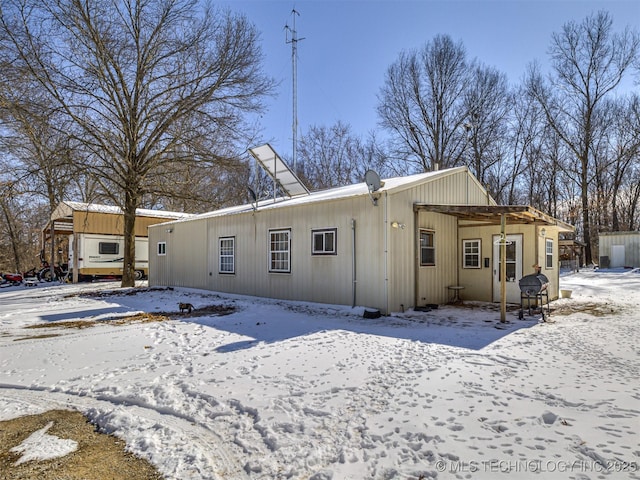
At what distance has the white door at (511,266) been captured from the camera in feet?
34.3

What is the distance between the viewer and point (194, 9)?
577 inches

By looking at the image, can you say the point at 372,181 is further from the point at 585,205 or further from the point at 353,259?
the point at 585,205

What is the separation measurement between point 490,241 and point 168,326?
852cm

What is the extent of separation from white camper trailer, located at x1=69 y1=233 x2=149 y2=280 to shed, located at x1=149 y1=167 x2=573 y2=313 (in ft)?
27.8

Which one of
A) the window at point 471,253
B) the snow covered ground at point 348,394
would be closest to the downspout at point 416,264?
the snow covered ground at point 348,394

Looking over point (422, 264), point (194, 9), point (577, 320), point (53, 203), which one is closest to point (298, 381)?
point (422, 264)

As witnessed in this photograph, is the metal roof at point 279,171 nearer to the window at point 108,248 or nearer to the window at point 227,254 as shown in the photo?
the window at point 227,254

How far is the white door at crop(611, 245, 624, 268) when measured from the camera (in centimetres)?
2500

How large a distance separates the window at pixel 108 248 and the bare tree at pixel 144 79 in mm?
4160

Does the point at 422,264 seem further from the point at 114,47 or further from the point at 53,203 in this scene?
the point at 53,203

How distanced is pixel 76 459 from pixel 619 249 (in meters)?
30.8

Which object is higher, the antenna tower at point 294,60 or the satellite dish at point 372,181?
the antenna tower at point 294,60

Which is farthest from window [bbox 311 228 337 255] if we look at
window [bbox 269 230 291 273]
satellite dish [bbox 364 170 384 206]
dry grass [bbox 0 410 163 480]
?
dry grass [bbox 0 410 163 480]

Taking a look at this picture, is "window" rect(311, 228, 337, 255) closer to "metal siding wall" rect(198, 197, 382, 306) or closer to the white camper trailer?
"metal siding wall" rect(198, 197, 382, 306)
